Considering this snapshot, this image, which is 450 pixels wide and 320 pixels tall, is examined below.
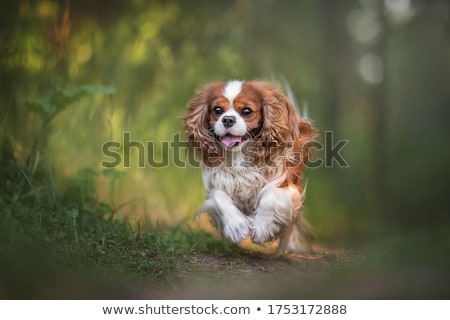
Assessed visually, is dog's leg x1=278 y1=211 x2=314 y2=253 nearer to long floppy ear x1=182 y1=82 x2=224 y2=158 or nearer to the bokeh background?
the bokeh background

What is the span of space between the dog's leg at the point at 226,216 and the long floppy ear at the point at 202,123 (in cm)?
33

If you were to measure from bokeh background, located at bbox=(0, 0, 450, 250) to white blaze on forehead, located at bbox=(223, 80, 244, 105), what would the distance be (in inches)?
54.7

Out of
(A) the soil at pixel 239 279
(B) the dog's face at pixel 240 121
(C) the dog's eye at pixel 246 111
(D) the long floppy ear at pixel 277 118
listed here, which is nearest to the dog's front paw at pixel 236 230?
(A) the soil at pixel 239 279

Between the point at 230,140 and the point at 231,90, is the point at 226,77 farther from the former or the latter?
the point at 230,140

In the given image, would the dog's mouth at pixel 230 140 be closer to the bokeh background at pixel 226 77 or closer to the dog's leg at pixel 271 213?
the dog's leg at pixel 271 213

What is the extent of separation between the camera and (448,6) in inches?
209

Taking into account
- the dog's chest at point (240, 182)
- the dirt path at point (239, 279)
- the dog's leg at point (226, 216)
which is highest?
the dog's chest at point (240, 182)

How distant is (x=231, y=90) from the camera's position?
4316mm

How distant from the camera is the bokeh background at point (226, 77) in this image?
531 cm

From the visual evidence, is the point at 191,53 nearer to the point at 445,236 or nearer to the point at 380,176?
the point at 380,176

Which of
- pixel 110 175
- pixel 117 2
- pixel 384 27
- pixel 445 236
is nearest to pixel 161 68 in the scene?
pixel 117 2

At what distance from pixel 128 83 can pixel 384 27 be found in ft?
8.63

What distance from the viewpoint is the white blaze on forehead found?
14.0 ft

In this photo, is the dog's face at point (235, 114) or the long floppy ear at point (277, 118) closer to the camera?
the dog's face at point (235, 114)
